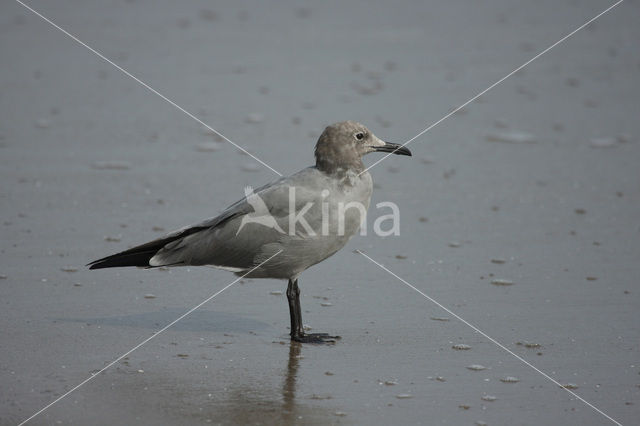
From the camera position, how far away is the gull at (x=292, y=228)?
5.63m

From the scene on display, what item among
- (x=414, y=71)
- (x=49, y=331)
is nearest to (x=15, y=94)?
(x=414, y=71)

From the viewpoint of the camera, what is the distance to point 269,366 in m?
5.40

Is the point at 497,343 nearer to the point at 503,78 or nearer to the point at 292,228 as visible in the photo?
the point at 292,228

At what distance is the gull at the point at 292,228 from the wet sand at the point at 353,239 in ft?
1.30

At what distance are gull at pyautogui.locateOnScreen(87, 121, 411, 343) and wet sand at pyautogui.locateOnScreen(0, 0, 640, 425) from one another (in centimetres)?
39

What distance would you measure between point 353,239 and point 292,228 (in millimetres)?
1937

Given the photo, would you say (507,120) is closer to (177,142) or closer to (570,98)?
(570,98)

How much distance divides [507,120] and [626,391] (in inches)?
220

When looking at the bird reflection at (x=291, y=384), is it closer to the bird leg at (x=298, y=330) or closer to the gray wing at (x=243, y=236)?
the bird leg at (x=298, y=330)

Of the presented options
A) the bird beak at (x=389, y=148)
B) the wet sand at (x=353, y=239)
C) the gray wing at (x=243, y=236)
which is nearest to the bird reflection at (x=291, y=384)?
the wet sand at (x=353, y=239)

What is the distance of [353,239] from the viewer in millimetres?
7523

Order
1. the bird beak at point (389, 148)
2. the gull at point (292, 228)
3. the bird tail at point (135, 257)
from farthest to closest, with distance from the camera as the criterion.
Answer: the bird beak at point (389, 148) → the bird tail at point (135, 257) → the gull at point (292, 228)

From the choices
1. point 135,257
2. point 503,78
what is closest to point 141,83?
point 503,78

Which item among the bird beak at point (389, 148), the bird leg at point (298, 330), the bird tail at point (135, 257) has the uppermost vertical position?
the bird beak at point (389, 148)
